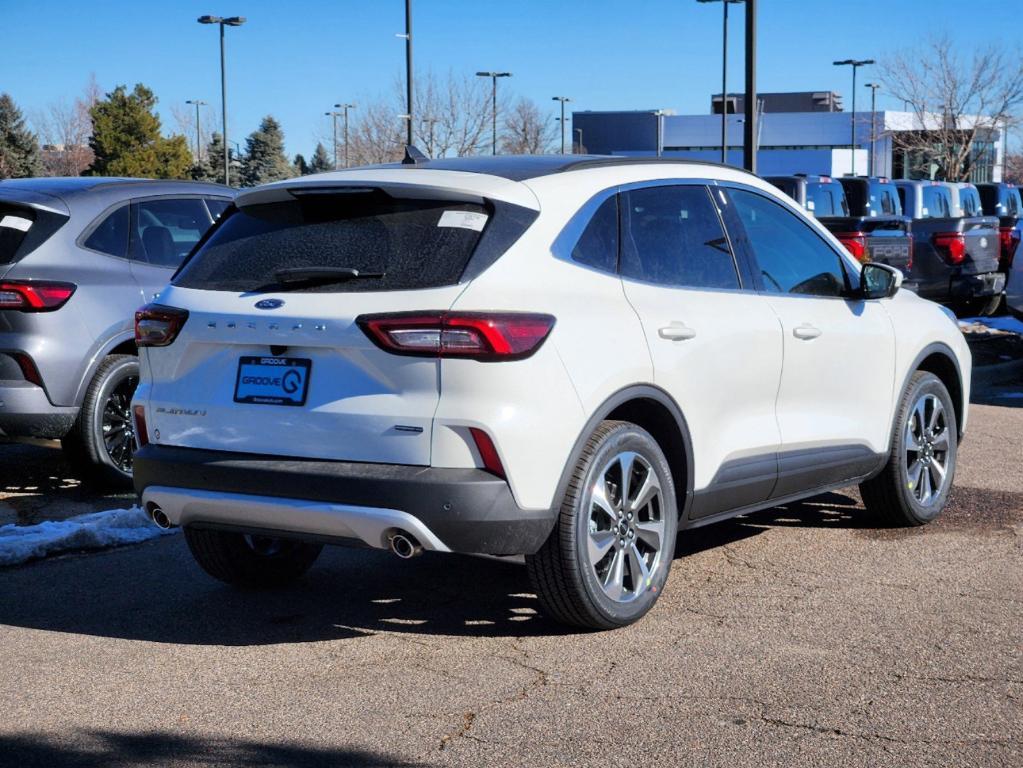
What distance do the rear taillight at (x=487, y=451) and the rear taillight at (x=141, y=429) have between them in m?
1.41

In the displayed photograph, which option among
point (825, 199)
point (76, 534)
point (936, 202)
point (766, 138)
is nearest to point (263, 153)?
point (766, 138)

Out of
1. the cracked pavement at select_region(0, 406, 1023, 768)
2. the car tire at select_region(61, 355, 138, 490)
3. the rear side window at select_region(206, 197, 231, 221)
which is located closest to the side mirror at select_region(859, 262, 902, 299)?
the cracked pavement at select_region(0, 406, 1023, 768)

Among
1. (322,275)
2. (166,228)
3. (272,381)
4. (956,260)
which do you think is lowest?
(272,381)

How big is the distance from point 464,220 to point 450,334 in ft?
1.60

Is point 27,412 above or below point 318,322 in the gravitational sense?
below

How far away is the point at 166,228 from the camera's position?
866cm

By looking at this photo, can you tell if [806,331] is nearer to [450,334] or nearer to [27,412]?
[450,334]

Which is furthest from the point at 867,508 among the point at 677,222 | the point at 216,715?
the point at 216,715

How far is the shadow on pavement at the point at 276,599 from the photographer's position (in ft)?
17.4

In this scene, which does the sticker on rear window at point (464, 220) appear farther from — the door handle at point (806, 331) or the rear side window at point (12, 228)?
the rear side window at point (12, 228)

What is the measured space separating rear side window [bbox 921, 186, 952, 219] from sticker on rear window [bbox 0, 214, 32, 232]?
74.7 ft

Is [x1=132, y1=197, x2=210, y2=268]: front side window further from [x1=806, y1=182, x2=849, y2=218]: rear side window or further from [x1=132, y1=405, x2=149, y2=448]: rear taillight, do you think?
[x1=806, y1=182, x2=849, y2=218]: rear side window

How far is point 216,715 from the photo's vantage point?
14.0ft

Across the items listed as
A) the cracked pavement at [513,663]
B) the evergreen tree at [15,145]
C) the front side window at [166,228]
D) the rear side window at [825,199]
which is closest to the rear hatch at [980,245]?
the rear side window at [825,199]
